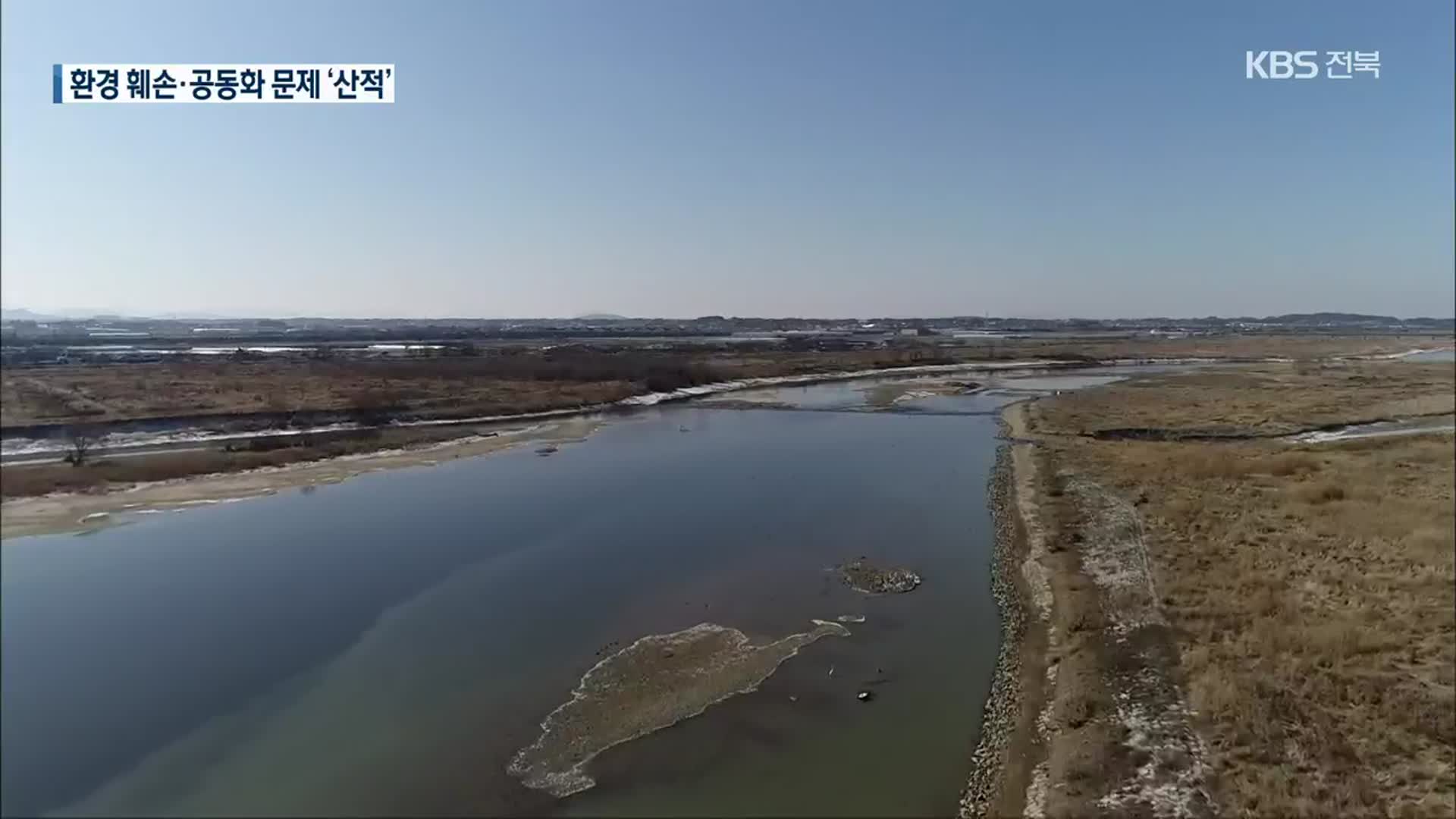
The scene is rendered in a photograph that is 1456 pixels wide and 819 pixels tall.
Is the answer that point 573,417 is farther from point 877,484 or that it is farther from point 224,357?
Result: point 224,357

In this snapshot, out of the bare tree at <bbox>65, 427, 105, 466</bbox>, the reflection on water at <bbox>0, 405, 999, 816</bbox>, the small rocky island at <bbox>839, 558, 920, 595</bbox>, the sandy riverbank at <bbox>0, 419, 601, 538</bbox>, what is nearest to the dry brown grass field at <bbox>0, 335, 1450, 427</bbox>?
the bare tree at <bbox>65, 427, 105, 466</bbox>

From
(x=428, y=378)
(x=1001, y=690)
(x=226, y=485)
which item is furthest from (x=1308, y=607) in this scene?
(x=428, y=378)

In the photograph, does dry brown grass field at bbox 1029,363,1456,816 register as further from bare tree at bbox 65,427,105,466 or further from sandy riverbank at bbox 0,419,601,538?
bare tree at bbox 65,427,105,466

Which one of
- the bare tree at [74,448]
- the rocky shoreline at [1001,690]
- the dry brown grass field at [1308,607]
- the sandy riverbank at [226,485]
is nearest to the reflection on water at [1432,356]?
the dry brown grass field at [1308,607]

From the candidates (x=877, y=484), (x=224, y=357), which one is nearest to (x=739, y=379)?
(x=877, y=484)

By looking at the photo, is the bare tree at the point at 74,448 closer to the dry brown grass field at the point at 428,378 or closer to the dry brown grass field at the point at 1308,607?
the dry brown grass field at the point at 428,378

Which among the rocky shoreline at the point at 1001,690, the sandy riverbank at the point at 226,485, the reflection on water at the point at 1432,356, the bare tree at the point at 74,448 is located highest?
the reflection on water at the point at 1432,356
